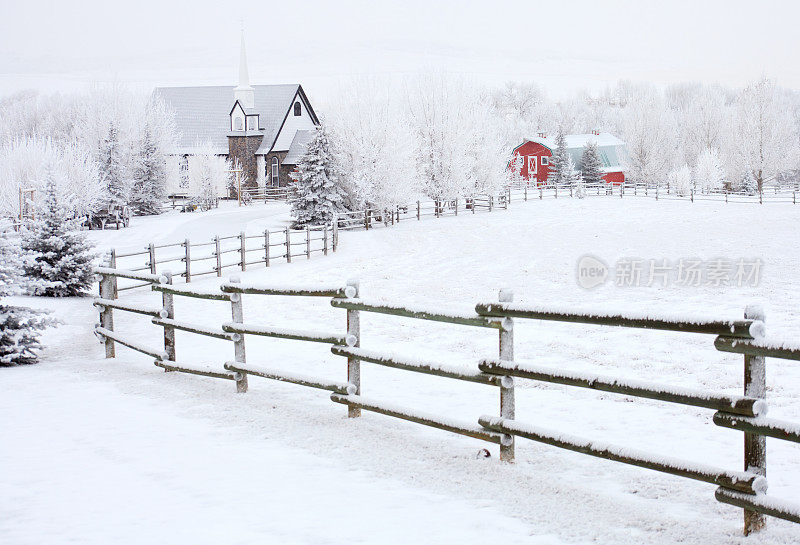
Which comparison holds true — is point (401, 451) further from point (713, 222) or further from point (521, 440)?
point (713, 222)

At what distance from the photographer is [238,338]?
27.8 ft

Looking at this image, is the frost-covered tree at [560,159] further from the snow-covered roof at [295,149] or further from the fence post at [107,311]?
the fence post at [107,311]

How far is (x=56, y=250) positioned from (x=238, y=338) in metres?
14.6

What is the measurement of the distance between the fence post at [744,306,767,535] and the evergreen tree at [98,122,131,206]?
167ft

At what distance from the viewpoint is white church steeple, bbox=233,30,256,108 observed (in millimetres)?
70562

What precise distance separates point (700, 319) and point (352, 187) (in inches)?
1603

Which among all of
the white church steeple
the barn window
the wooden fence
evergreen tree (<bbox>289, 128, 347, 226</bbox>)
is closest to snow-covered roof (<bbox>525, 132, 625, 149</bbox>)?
the barn window

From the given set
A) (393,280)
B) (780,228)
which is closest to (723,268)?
(393,280)

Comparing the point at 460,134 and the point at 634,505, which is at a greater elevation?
the point at 460,134

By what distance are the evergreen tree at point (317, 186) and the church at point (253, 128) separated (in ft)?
86.4

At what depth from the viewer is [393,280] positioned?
879 inches

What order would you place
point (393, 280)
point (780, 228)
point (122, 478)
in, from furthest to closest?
point (780, 228), point (393, 280), point (122, 478)

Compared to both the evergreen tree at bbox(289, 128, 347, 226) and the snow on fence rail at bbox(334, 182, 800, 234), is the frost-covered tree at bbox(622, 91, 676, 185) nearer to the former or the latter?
the snow on fence rail at bbox(334, 182, 800, 234)

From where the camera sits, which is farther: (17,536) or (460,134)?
(460,134)
